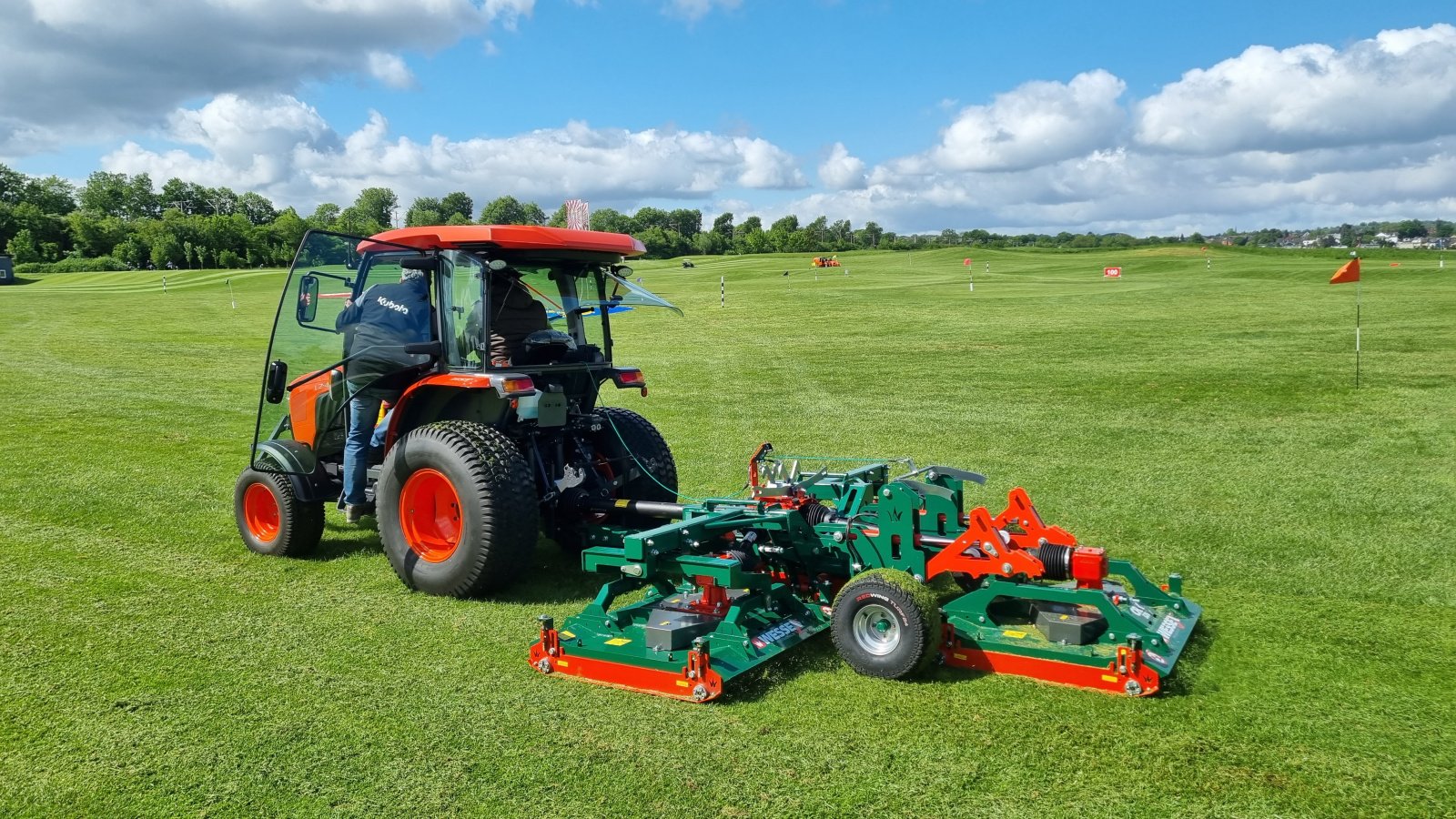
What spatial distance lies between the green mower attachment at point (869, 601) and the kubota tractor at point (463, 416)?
0.92 metres

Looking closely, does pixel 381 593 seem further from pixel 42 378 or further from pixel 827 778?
pixel 42 378

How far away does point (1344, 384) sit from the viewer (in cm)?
1439

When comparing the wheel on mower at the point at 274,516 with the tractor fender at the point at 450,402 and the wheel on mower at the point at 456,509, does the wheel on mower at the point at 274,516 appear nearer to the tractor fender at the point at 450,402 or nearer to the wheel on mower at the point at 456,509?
the tractor fender at the point at 450,402

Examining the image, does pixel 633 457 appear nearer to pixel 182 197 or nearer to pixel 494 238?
pixel 494 238

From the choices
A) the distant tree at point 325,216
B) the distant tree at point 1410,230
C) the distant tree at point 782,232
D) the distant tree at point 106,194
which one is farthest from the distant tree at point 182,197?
the distant tree at point 1410,230

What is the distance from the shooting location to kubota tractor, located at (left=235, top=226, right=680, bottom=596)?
20.2 feet

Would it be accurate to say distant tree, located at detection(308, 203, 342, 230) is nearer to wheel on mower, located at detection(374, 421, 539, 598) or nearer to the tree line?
the tree line

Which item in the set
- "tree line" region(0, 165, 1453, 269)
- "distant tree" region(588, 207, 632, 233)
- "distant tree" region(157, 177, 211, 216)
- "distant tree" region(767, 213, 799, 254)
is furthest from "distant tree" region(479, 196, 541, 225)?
"distant tree" region(157, 177, 211, 216)

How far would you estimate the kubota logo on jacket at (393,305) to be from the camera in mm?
6625

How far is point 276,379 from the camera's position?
702 centimetres

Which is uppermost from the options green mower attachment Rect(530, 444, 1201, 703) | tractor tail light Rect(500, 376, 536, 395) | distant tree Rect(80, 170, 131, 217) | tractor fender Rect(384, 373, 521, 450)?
distant tree Rect(80, 170, 131, 217)

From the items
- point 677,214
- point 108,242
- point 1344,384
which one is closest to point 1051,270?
point 1344,384

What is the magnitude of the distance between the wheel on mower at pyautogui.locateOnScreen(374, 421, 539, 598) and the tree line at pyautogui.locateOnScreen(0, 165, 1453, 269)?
36.8 meters

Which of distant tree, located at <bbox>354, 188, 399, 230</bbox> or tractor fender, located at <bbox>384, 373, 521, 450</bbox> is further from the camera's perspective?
distant tree, located at <bbox>354, 188, 399, 230</bbox>
